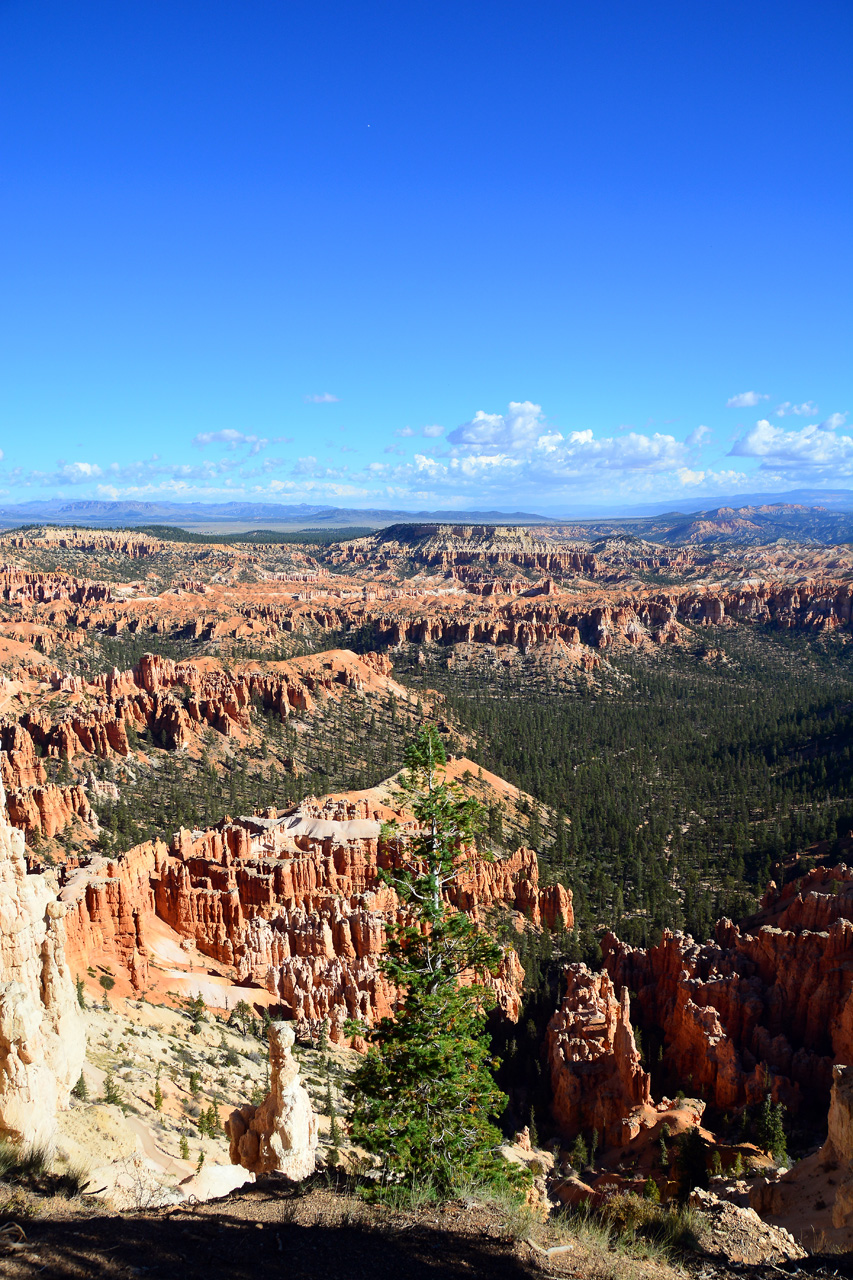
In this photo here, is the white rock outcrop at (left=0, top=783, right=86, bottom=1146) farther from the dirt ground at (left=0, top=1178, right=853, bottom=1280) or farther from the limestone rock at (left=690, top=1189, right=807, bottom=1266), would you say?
the limestone rock at (left=690, top=1189, right=807, bottom=1266)

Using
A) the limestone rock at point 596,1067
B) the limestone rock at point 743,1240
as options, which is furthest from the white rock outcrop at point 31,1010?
the limestone rock at point 596,1067

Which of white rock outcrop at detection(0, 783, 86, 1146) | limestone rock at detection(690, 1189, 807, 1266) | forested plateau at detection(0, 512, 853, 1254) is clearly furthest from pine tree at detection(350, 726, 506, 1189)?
white rock outcrop at detection(0, 783, 86, 1146)

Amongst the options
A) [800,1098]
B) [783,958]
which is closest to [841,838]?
[783,958]

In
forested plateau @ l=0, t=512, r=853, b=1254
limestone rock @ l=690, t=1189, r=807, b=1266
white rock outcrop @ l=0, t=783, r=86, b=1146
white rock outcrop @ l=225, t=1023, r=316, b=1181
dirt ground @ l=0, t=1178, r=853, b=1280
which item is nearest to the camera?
dirt ground @ l=0, t=1178, r=853, b=1280

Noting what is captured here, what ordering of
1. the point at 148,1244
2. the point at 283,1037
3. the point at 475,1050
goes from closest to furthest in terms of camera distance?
the point at 148,1244
the point at 475,1050
the point at 283,1037

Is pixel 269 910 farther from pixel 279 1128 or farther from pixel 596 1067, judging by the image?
pixel 279 1128

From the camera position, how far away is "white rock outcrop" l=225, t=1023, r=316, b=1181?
14.8 meters

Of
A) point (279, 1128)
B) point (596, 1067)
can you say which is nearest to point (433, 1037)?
point (279, 1128)

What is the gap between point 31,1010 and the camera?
11867 millimetres

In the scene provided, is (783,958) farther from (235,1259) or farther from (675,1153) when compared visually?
(235,1259)

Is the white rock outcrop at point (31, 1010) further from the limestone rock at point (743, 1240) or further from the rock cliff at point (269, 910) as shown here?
the rock cliff at point (269, 910)

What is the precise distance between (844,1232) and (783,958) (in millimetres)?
21598

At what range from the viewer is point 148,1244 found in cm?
852

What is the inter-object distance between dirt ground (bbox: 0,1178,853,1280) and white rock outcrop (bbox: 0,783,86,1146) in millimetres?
2493
